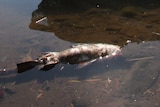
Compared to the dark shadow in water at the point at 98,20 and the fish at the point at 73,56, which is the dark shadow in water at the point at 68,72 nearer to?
the fish at the point at 73,56

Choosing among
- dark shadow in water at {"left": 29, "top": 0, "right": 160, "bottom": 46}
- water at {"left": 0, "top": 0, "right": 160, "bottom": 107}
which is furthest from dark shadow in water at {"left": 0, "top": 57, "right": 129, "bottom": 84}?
dark shadow in water at {"left": 29, "top": 0, "right": 160, "bottom": 46}

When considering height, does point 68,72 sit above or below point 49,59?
below

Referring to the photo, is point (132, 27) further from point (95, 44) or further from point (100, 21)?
point (95, 44)

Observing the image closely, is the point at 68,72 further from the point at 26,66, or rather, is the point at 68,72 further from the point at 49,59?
the point at 26,66

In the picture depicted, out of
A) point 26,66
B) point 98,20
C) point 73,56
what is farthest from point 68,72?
point 98,20

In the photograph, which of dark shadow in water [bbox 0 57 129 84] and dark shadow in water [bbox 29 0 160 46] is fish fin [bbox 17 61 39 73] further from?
dark shadow in water [bbox 29 0 160 46]

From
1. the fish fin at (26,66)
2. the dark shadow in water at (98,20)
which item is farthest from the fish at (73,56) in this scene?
the dark shadow in water at (98,20)

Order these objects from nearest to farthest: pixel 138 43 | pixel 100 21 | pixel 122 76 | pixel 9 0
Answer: pixel 122 76
pixel 138 43
pixel 100 21
pixel 9 0

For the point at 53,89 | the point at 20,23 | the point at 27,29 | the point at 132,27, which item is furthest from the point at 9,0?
the point at 53,89
